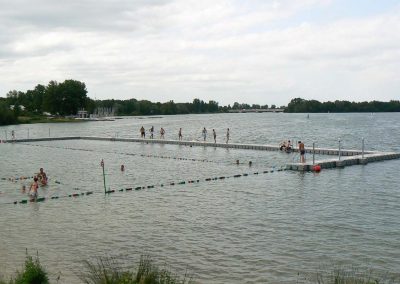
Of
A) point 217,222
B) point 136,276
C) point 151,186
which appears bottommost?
point 217,222

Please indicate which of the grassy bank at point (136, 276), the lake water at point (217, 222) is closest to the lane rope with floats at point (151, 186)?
the lake water at point (217, 222)

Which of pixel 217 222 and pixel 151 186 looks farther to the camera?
pixel 151 186

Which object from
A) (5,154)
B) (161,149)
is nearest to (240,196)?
(161,149)

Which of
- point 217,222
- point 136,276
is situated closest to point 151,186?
point 217,222

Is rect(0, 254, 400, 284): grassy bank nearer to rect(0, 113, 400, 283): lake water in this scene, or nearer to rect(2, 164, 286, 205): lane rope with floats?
rect(0, 113, 400, 283): lake water

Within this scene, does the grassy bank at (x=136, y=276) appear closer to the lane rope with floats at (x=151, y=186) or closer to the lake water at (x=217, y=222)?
the lake water at (x=217, y=222)

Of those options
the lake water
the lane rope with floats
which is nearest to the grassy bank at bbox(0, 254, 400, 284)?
the lake water

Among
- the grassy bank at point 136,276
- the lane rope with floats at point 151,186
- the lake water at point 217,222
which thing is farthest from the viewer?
the lane rope with floats at point 151,186

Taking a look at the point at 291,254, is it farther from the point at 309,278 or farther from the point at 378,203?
the point at 378,203

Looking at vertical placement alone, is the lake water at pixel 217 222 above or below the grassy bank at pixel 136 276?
below

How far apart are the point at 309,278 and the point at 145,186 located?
57.6 feet

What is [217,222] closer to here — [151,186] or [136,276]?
[151,186]

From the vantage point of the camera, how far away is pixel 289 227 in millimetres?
20891

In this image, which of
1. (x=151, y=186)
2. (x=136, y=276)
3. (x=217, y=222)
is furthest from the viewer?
(x=151, y=186)
